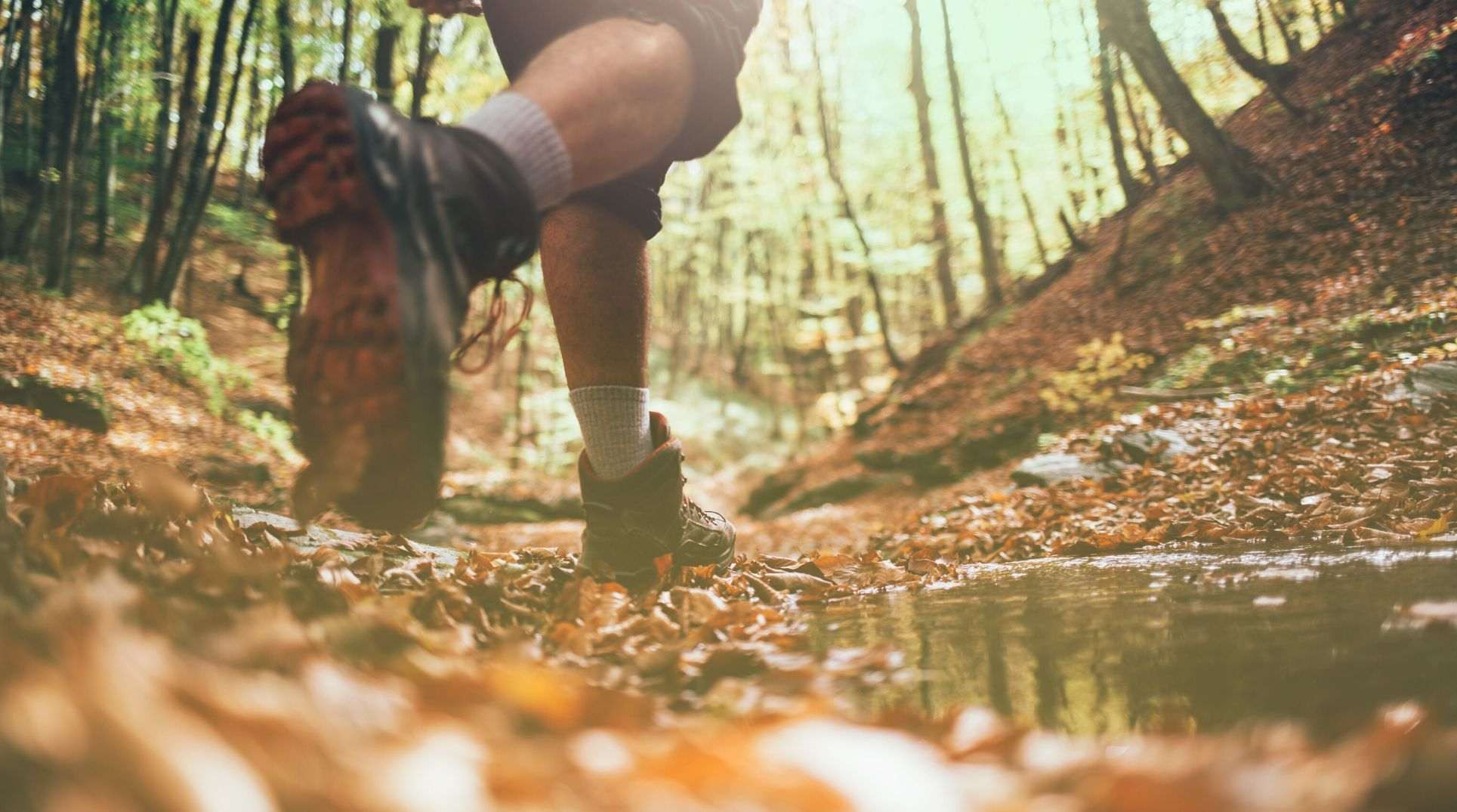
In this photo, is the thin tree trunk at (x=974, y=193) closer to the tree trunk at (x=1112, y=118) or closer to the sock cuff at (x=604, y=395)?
the tree trunk at (x=1112, y=118)

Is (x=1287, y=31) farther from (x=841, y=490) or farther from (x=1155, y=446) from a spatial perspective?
(x=1155, y=446)

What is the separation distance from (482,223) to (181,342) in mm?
9517

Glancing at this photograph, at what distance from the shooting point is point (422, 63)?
446 inches

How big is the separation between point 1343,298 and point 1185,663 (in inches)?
273

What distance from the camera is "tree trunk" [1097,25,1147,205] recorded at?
984cm

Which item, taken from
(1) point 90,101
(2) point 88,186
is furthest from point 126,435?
(2) point 88,186

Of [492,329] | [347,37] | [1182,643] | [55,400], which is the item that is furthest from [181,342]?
[1182,643]

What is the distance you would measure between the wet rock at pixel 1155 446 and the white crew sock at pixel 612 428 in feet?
11.9

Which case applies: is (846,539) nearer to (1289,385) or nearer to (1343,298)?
(1289,385)

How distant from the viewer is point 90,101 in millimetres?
11109

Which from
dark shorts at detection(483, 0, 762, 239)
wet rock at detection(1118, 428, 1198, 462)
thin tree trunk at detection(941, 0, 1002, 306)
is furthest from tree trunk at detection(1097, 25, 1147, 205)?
dark shorts at detection(483, 0, 762, 239)

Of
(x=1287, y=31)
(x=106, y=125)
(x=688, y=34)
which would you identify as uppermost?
(x=1287, y=31)

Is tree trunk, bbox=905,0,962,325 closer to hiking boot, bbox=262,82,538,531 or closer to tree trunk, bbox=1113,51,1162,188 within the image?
tree trunk, bbox=1113,51,1162,188

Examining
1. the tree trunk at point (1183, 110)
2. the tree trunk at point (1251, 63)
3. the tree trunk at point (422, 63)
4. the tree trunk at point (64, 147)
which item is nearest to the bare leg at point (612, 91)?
the tree trunk at point (1183, 110)
